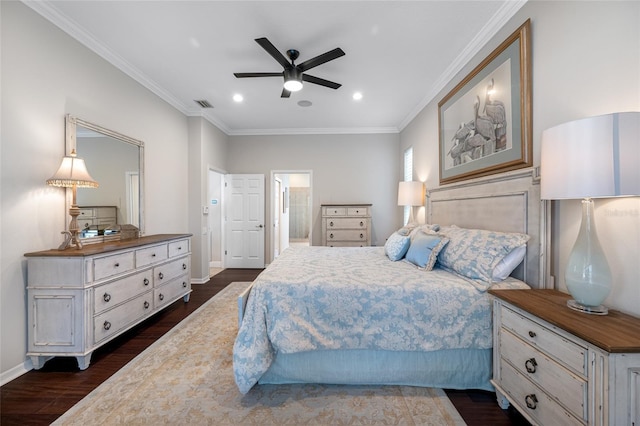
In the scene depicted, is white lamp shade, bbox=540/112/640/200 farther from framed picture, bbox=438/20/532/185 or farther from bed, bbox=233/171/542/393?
framed picture, bbox=438/20/532/185

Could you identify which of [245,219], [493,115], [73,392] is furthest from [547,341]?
[245,219]

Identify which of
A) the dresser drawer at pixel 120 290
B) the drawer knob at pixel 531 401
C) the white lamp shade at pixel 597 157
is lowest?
the drawer knob at pixel 531 401

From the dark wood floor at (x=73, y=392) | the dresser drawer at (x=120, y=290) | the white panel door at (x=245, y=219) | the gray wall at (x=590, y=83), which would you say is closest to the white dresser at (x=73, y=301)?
the dresser drawer at (x=120, y=290)

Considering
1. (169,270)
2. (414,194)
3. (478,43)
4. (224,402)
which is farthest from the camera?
(414,194)

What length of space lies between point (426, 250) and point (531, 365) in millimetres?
1014

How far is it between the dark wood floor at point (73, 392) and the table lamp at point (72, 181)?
0.94m

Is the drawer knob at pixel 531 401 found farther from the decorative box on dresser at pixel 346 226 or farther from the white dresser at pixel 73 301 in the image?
the decorative box on dresser at pixel 346 226

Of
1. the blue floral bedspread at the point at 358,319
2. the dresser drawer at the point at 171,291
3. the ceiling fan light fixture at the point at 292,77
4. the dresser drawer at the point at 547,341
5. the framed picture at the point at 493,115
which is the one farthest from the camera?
the dresser drawer at the point at 171,291

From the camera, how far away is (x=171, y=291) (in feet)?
9.59

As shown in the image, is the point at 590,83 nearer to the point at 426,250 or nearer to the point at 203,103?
the point at 426,250

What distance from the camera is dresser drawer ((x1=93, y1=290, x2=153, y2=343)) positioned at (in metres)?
1.98

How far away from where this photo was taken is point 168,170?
359cm

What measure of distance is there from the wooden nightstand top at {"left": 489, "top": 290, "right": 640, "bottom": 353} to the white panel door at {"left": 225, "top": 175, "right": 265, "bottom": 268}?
4.40m

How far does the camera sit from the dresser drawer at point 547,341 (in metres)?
1.02
